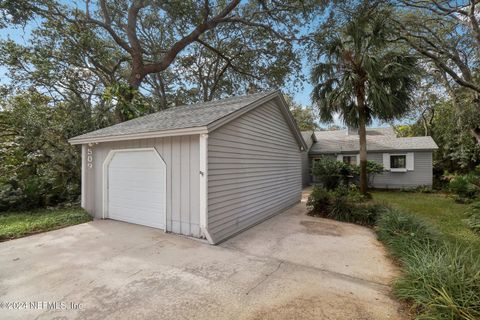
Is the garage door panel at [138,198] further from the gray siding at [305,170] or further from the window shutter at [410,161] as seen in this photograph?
the window shutter at [410,161]

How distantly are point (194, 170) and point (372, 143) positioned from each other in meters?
13.9

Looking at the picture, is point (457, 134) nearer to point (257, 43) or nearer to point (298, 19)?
point (298, 19)

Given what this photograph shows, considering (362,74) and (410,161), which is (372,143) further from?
(362,74)

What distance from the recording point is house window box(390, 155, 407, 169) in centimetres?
1352

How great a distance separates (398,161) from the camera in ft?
45.0

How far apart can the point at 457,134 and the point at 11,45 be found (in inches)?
877

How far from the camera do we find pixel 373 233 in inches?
216

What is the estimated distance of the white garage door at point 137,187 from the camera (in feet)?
17.8

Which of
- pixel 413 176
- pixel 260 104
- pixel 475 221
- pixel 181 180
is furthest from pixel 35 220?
pixel 413 176

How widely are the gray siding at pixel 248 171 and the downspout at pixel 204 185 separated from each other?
0.34 ft

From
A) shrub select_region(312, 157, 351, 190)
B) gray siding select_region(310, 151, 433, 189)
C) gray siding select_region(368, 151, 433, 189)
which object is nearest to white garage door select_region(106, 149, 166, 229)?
shrub select_region(312, 157, 351, 190)

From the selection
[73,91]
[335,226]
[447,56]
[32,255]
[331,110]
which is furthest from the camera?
[73,91]

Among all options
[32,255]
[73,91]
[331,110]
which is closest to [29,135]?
[73,91]

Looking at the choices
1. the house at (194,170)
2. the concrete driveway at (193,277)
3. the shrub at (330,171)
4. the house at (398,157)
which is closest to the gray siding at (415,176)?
the house at (398,157)
